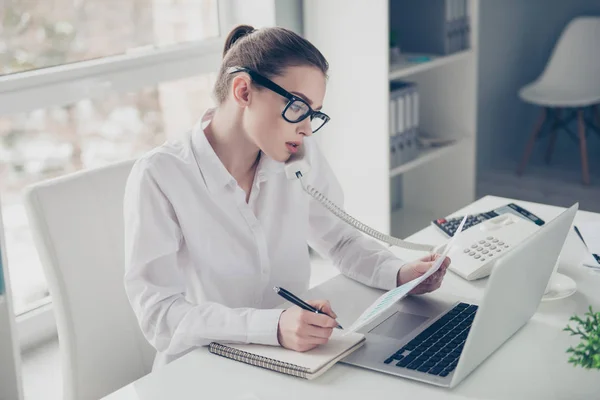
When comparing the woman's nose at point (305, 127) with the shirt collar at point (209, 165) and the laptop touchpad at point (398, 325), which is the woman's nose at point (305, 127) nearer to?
the shirt collar at point (209, 165)

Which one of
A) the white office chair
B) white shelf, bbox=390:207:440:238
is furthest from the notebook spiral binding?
the white office chair

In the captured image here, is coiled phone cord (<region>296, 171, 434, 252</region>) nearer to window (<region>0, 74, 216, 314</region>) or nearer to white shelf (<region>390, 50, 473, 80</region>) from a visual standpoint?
window (<region>0, 74, 216, 314</region>)

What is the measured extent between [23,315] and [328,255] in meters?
1.51

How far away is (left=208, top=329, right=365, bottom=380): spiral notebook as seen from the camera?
4.16ft

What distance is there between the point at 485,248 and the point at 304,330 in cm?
55

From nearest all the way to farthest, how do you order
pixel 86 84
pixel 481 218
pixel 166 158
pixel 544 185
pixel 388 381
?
pixel 388 381 < pixel 166 158 < pixel 481 218 < pixel 86 84 < pixel 544 185

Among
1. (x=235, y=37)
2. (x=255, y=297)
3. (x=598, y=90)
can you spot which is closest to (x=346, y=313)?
(x=255, y=297)

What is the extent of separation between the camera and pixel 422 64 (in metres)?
3.34

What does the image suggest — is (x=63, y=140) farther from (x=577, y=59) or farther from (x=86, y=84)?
(x=577, y=59)

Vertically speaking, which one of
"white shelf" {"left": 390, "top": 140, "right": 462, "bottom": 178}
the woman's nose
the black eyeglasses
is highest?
the black eyeglasses

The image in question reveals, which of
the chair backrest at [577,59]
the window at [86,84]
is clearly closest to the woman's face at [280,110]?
the window at [86,84]

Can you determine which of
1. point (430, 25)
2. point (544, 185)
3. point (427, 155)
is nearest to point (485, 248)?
point (427, 155)

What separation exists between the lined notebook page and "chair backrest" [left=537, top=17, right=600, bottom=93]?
3.68 meters

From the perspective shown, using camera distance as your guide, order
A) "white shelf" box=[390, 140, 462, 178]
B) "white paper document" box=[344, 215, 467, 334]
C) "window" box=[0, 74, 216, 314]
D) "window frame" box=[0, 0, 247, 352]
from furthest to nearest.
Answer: "white shelf" box=[390, 140, 462, 178]
"window" box=[0, 74, 216, 314]
"window frame" box=[0, 0, 247, 352]
"white paper document" box=[344, 215, 467, 334]
